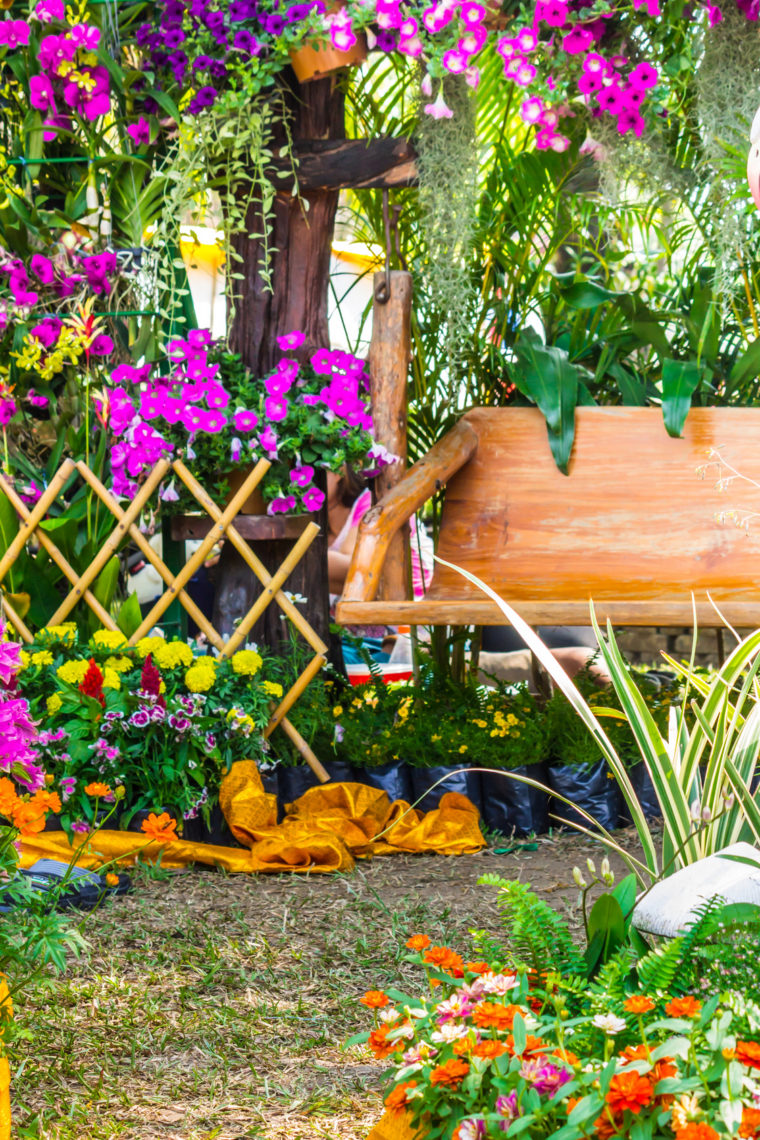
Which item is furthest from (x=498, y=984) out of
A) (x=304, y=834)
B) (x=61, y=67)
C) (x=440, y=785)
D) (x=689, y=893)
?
(x=61, y=67)

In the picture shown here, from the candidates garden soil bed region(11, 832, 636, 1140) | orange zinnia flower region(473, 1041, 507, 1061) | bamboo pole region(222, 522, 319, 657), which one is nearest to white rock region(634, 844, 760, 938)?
orange zinnia flower region(473, 1041, 507, 1061)

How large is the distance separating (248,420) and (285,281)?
47 cm

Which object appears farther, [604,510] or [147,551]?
[604,510]

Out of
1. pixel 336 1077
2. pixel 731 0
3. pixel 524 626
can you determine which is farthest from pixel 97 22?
pixel 336 1077

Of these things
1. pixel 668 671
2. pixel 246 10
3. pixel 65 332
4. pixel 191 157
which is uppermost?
pixel 246 10

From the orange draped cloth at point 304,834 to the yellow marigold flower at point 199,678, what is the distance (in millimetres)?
208

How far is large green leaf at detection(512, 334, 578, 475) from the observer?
2.84 metres

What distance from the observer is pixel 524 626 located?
139cm

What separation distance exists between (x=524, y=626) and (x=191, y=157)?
1935mm

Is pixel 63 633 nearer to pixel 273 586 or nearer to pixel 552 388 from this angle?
pixel 273 586

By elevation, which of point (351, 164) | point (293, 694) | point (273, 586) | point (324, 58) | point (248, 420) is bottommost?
point (293, 694)

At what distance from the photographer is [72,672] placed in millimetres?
2459

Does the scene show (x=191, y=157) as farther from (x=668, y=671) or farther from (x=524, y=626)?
(x=668, y=671)

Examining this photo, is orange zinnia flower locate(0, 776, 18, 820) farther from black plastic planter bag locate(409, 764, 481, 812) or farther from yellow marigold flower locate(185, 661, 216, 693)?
black plastic planter bag locate(409, 764, 481, 812)
